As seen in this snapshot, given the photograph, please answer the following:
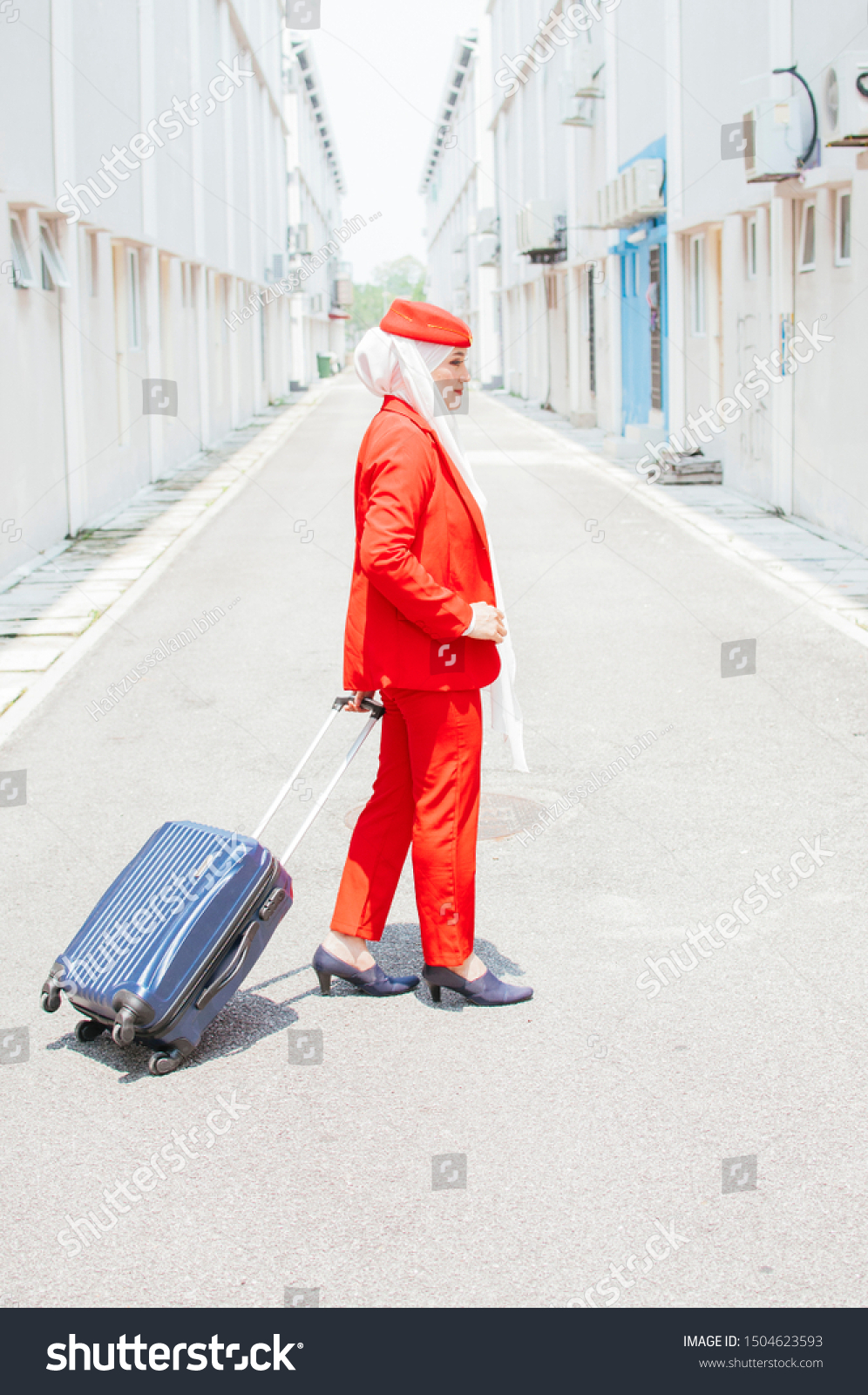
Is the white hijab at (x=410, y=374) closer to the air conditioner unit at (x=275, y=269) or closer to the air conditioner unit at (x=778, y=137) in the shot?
the air conditioner unit at (x=778, y=137)

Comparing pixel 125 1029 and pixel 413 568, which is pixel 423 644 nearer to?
pixel 413 568

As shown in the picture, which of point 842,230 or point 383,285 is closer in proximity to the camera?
point 842,230

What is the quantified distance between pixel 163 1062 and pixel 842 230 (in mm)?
11013

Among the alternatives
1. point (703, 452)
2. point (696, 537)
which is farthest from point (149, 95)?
point (696, 537)

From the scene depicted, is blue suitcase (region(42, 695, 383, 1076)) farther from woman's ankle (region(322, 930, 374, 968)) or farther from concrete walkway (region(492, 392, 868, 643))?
concrete walkway (region(492, 392, 868, 643))

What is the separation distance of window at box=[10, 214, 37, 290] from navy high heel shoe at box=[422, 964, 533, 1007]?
972 cm

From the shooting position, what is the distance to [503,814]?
19.9 feet

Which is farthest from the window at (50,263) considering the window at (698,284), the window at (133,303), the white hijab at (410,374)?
the white hijab at (410,374)

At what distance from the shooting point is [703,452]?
63.3 feet

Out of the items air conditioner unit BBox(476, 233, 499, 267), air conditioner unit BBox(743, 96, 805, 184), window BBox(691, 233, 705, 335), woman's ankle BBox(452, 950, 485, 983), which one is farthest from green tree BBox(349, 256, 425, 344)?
woman's ankle BBox(452, 950, 485, 983)

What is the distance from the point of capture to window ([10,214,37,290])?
12.4m

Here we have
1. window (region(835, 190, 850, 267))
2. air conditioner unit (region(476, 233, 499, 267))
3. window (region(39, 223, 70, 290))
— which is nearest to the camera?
window (region(835, 190, 850, 267))

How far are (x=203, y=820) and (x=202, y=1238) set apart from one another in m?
3.01

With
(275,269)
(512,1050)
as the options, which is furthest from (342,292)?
(512,1050)
